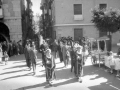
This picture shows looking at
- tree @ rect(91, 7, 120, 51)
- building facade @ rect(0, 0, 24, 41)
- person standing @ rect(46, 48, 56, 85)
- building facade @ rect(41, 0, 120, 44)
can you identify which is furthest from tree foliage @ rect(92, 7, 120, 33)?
building facade @ rect(0, 0, 24, 41)

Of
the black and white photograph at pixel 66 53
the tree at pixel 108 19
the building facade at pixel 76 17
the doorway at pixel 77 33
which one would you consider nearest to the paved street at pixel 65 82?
the black and white photograph at pixel 66 53

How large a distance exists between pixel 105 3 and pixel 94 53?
10554 millimetres

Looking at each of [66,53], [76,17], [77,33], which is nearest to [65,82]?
[66,53]

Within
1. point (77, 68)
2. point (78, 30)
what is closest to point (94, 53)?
point (77, 68)

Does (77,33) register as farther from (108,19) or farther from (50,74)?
(50,74)

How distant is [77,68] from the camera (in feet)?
25.2

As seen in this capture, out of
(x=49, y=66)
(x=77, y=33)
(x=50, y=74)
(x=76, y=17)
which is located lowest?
(x=50, y=74)

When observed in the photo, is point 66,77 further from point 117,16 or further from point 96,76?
point 117,16

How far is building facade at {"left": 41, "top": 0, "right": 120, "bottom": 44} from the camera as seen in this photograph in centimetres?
1914

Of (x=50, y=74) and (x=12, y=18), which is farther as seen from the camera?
(x=12, y=18)

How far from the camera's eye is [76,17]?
19328 mm

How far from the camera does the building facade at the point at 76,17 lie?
62.8ft

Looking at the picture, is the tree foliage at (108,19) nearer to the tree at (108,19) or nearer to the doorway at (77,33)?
the tree at (108,19)

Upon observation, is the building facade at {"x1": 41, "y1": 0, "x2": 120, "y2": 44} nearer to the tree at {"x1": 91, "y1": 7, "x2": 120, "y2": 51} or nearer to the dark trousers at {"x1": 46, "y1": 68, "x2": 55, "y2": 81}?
the tree at {"x1": 91, "y1": 7, "x2": 120, "y2": 51}
